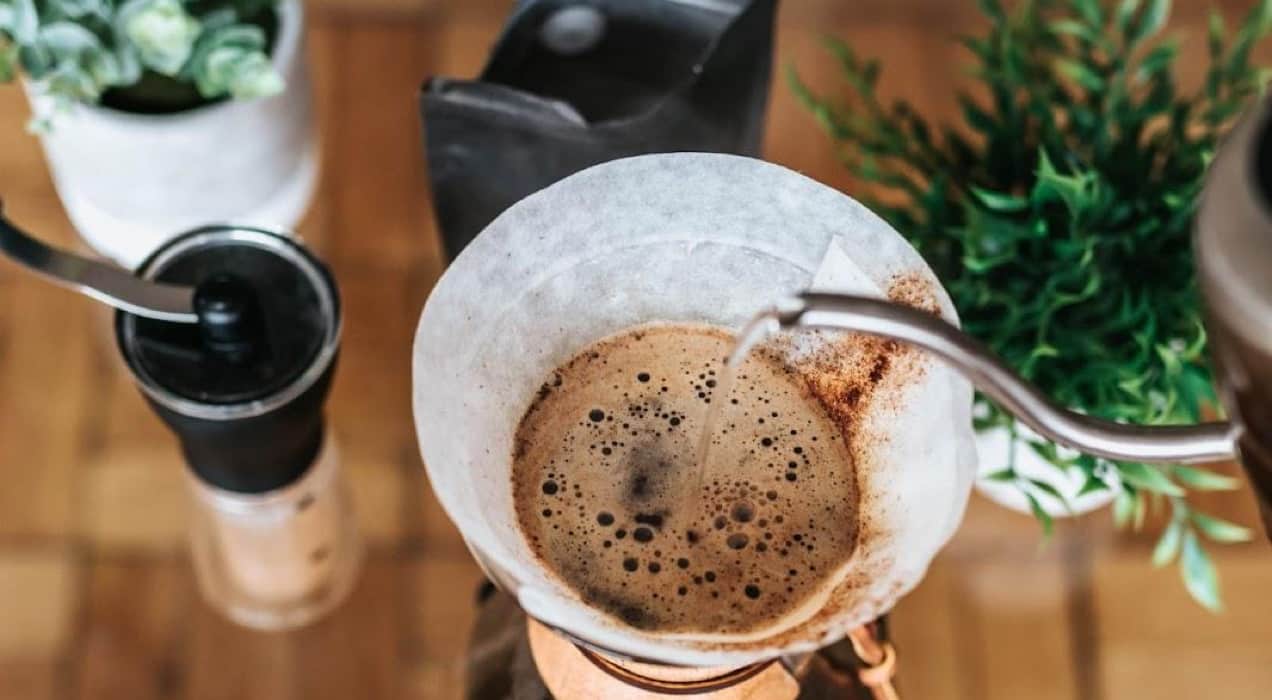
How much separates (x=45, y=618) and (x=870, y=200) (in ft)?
Answer: 2.06

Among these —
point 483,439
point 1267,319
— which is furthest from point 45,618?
point 1267,319

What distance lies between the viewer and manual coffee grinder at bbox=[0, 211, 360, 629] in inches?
27.4

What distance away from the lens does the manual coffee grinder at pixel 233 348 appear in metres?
0.70

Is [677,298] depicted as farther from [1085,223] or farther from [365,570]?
[365,570]

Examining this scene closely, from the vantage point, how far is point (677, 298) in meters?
0.58

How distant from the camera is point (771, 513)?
583mm

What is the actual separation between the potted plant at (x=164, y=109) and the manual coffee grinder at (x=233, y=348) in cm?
8

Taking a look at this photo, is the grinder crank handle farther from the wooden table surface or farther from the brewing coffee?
the wooden table surface

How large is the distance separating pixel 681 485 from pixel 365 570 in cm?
47

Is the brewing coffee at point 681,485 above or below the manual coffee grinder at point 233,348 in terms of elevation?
above

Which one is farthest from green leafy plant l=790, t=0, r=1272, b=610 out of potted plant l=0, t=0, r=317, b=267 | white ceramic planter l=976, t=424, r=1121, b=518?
potted plant l=0, t=0, r=317, b=267

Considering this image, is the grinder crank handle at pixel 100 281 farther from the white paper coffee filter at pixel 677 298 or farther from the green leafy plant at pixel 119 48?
the white paper coffee filter at pixel 677 298

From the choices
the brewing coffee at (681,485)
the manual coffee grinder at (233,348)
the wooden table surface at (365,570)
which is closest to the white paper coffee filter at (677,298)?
the brewing coffee at (681,485)

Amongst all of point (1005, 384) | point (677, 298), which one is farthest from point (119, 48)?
point (1005, 384)
